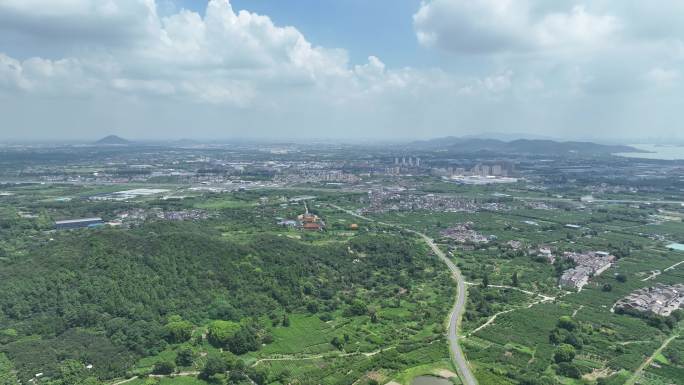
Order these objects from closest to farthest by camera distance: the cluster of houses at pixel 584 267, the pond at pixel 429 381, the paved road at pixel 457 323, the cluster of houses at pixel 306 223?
the pond at pixel 429 381, the paved road at pixel 457 323, the cluster of houses at pixel 584 267, the cluster of houses at pixel 306 223

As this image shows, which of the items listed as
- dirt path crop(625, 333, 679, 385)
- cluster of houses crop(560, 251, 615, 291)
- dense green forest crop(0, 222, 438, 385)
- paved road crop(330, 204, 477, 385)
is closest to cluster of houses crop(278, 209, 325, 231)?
dense green forest crop(0, 222, 438, 385)

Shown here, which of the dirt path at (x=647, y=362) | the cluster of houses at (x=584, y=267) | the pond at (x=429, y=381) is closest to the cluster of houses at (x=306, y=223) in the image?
the cluster of houses at (x=584, y=267)

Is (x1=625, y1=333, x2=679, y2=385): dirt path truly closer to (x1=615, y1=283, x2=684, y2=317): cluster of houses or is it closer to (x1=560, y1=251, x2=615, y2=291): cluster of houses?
(x1=615, y1=283, x2=684, y2=317): cluster of houses

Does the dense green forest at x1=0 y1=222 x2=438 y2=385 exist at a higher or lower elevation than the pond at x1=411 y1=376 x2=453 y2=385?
higher

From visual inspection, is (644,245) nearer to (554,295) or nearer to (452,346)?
(554,295)

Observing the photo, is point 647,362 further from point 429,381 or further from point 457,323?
point 429,381

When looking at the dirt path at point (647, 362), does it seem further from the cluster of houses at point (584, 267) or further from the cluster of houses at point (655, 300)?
the cluster of houses at point (584, 267)

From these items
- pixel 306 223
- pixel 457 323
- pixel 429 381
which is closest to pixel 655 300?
pixel 457 323
